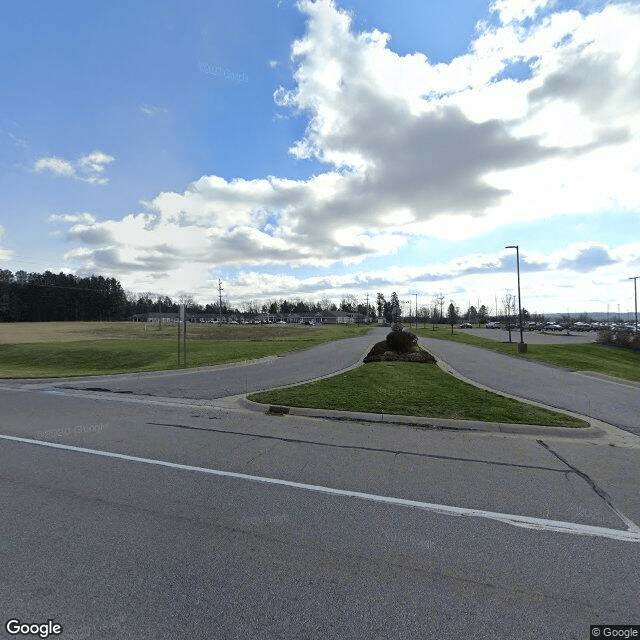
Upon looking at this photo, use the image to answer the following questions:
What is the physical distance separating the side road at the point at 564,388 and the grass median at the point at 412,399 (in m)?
1.30

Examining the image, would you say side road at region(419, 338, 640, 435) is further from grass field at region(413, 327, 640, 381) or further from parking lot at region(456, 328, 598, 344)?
parking lot at region(456, 328, 598, 344)

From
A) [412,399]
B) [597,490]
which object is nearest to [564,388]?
[412,399]

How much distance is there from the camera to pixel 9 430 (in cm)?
738

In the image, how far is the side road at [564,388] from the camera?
9086 millimetres

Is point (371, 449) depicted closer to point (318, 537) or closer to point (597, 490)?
point (318, 537)

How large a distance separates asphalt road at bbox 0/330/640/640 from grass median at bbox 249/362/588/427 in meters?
1.48

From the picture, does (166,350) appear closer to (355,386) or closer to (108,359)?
(108,359)

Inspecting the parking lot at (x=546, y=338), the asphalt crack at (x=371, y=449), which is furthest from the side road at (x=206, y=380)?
Answer: the parking lot at (x=546, y=338)

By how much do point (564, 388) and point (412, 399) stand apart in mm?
6232

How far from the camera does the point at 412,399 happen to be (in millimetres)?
9484

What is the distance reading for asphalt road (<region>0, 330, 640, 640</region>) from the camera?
8.54 feet

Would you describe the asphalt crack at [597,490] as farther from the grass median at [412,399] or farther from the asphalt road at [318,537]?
the grass median at [412,399]

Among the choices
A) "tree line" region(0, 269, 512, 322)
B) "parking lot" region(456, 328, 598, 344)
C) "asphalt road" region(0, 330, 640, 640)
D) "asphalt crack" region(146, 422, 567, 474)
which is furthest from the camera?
"tree line" region(0, 269, 512, 322)

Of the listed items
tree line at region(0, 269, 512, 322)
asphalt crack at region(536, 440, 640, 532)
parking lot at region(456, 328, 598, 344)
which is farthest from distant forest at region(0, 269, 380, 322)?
asphalt crack at region(536, 440, 640, 532)
